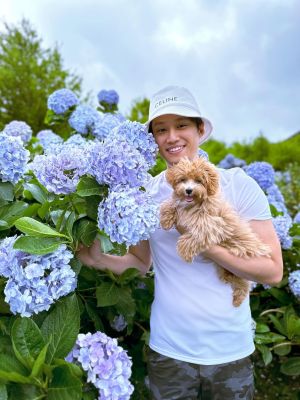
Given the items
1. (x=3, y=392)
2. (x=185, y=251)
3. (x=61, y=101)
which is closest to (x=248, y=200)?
(x=185, y=251)

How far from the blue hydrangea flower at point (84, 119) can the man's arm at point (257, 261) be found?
2253 millimetres

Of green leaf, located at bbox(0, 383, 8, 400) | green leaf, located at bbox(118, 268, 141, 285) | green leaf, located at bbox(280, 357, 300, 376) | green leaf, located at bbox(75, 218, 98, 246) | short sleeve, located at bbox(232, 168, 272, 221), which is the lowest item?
green leaf, located at bbox(280, 357, 300, 376)

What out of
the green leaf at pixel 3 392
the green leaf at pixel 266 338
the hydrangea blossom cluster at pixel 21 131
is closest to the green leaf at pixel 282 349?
the green leaf at pixel 266 338

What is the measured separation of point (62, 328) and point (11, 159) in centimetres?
75

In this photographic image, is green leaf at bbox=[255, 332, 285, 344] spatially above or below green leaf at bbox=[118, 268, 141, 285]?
below

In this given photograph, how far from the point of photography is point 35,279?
145cm

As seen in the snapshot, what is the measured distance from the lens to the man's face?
1.90 metres

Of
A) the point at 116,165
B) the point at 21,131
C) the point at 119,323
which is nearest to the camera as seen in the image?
the point at 116,165

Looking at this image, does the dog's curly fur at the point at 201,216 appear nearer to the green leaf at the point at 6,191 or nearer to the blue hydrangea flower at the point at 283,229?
the green leaf at the point at 6,191

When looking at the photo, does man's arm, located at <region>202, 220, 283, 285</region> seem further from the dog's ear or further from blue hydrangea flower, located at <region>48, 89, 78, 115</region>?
blue hydrangea flower, located at <region>48, 89, 78, 115</region>

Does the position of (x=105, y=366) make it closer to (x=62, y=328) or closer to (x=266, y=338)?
(x=62, y=328)

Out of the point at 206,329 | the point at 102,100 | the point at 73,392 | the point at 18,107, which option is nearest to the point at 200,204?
the point at 206,329

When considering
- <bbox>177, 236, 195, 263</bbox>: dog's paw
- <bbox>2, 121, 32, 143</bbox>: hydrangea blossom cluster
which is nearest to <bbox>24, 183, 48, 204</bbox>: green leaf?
<bbox>177, 236, 195, 263</bbox>: dog's paw

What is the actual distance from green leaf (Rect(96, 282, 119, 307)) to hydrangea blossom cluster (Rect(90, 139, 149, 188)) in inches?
28.0
